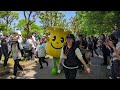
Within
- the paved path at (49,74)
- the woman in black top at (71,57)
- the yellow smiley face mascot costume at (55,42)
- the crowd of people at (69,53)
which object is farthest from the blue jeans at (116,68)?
the yellow smiley face mascot costume at (55,42)

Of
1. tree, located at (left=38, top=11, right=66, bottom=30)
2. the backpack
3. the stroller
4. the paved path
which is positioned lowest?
the paved path

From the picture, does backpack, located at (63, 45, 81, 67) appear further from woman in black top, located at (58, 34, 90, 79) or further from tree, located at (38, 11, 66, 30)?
tree, located at (38, 11, 66, 30)

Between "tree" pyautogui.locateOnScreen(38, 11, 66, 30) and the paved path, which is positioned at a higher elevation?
"tree" pyautogui.locateOnScreen(38, 11, 66, 30)

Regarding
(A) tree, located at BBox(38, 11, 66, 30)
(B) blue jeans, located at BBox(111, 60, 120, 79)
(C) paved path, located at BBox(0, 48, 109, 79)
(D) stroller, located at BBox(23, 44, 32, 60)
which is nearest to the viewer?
(B) blue jeans, located at BBox(111, 60, 120, 79)

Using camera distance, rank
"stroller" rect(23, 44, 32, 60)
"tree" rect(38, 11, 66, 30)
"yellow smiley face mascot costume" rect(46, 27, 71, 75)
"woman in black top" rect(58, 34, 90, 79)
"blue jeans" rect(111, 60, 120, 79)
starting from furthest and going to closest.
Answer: "tree" rect(38, 11, 66, 30)
"stroller" rect(23, 44, 32, 60)
"yellow smiley face mascot costume" rect(46, 27, 71, 75)
"blue jeans" rect(111, 60, 120, 79)
"woman in black top" rect(58, 34, 90, 79)

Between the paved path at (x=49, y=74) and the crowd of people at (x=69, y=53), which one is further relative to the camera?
the paved path at (x=49, y=74)

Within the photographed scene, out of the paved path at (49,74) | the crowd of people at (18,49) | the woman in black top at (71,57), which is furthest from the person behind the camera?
the paved path at (49,74)

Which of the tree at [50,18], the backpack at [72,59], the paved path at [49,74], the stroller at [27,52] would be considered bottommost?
the paved path at [49,74]

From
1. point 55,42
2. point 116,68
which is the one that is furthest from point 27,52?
point 116,68

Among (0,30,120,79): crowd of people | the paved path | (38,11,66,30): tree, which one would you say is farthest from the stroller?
(38,11,66,30): tree

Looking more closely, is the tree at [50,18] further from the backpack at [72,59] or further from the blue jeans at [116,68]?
the backpack at [72,59]
